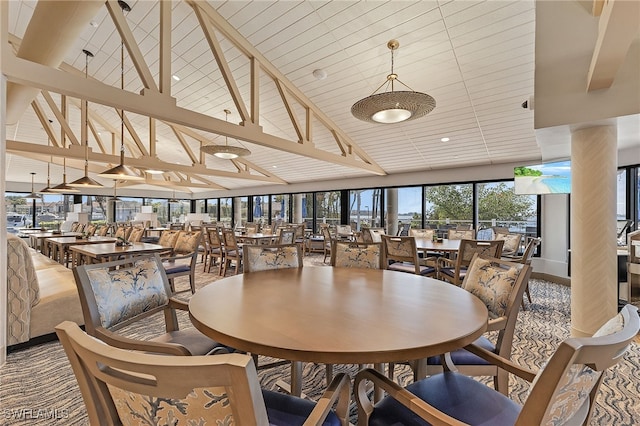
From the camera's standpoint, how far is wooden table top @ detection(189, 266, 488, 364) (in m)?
0.98

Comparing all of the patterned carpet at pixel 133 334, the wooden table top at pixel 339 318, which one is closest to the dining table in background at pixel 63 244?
the patterned carpet at pixel 133 334

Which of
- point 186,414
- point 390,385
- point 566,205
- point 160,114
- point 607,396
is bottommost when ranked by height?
point 607,396

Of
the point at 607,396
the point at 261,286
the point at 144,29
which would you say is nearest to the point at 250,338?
the point at 261,286

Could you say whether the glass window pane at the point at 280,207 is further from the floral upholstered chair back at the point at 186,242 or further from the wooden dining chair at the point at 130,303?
the wooden dining chair at the point at 130,303

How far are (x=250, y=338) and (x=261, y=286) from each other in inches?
29.8

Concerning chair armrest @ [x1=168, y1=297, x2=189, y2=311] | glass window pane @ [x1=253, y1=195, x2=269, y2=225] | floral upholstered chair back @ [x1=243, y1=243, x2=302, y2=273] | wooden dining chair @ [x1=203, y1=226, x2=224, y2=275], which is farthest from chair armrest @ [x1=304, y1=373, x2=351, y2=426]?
glass window pane @ [x1=253, y1=195, x2=269, y2=225]

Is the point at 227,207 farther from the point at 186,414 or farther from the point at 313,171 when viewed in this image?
the point at 186,414

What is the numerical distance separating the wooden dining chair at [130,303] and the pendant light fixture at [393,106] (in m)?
2.25

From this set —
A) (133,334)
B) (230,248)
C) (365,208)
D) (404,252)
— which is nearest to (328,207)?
(365,208)

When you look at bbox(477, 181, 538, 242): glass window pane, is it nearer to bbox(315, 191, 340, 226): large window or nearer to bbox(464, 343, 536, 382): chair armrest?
bbox(315, 191, 340, 226): large window

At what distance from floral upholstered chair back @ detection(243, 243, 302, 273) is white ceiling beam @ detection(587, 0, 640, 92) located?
2795 millimetres

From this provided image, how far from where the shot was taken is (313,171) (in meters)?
9.34

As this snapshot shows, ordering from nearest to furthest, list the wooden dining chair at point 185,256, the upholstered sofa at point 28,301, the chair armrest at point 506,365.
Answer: the chair armrest at point 506,365, the upholstered sofa at point 28,301, the wooden dining chair at point 185,256

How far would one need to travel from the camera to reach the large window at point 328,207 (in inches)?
405
